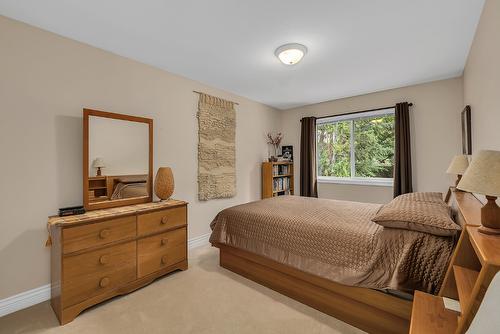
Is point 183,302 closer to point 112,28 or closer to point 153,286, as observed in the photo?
point 153,286

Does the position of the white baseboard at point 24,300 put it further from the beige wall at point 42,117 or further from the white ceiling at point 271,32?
the white ceiling at point 271,32

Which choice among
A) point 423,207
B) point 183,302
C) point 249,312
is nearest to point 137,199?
point 183,302

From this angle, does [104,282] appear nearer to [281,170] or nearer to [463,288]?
[463,288]

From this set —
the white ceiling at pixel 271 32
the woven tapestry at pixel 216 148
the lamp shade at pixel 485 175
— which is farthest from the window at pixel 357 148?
the lamp shade at pixel 485 175

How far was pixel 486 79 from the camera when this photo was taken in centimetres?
178

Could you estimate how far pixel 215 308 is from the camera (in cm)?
192

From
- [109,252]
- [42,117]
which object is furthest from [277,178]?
[42,117]

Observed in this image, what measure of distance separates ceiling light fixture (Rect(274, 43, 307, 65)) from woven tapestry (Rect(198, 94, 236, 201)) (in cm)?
144

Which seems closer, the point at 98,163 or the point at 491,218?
the point at 491,218

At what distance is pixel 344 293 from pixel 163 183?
206cm

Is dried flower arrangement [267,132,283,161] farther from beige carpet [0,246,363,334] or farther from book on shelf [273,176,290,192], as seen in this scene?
beige carpet [0,246,363,334]

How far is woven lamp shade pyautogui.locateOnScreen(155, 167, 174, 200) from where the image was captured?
257 centimetres

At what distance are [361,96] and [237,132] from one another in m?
2.23

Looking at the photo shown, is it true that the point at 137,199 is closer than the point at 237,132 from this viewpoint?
Yes
